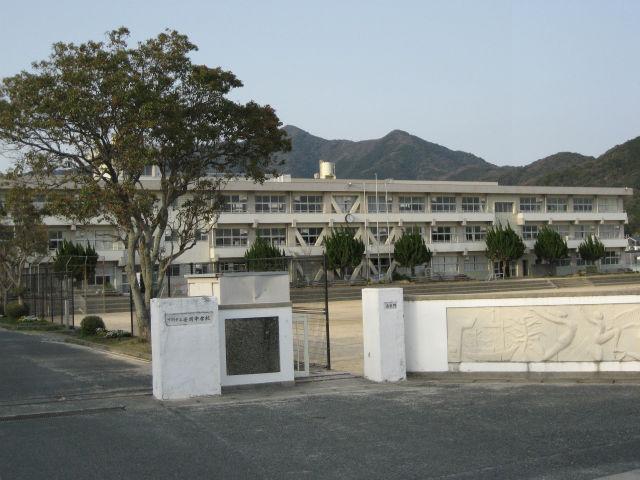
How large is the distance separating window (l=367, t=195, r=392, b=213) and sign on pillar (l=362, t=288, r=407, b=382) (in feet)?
213

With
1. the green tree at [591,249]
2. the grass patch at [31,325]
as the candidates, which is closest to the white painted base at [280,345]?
the grass patch at [31,325]

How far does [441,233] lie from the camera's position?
8175cm

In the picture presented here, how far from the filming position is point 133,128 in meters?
20.2

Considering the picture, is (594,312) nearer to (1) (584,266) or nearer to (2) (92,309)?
(2) (92,309)

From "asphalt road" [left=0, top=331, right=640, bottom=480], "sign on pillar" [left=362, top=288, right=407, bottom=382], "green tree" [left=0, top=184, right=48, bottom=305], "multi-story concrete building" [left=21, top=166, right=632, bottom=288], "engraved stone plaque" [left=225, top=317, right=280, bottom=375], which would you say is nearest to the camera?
"asphalt road" [left=0, top=331, right=640, bottom=480]

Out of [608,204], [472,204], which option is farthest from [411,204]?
[608,204]

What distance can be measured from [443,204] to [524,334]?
6996 cm

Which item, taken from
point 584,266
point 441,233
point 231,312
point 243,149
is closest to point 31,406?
Answer: point 231,312

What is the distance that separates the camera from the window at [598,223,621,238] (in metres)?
91.8

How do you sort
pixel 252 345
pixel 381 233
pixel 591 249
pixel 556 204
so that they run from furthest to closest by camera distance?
1. pixel 556 204
2. pixel 591 249
3. pixel 381 233
4. pixel 252 345

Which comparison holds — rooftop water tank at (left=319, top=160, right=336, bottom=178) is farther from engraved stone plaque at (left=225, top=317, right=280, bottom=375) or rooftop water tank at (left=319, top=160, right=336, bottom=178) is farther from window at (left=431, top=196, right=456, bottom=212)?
engraved stone plaque at (left=225, top=317, right=280, bottom=375)

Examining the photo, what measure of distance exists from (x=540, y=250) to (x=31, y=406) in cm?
7528

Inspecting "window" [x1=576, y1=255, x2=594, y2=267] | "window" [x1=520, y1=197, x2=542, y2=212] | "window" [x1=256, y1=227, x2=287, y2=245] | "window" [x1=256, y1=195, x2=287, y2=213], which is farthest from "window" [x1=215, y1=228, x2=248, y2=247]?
"window" [x1=576, y1=255, x2=594, y2=267]

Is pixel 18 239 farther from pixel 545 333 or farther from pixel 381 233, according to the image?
pixel 381 233
